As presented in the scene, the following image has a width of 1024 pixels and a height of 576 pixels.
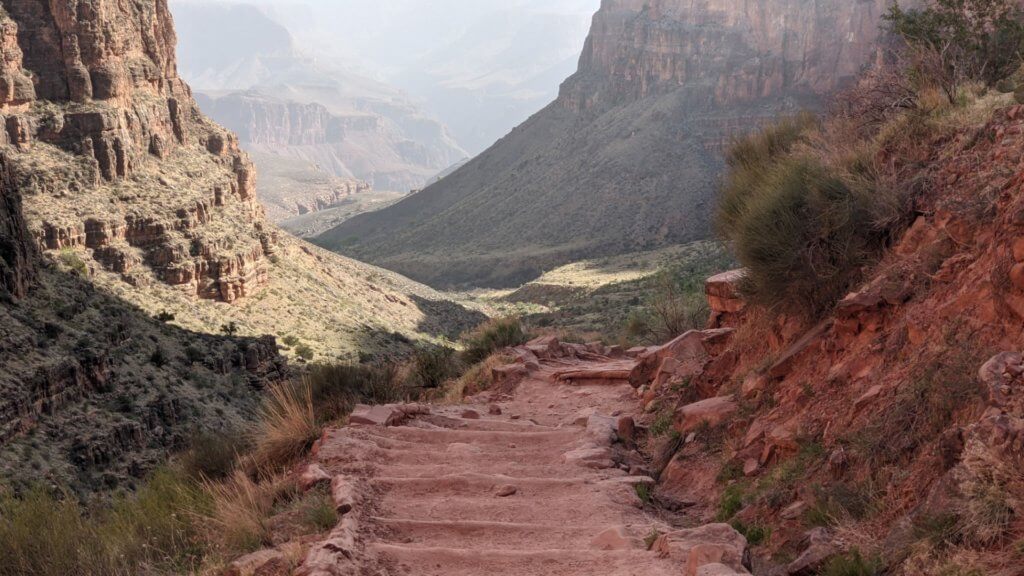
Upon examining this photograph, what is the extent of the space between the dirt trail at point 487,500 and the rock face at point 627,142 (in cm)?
6756

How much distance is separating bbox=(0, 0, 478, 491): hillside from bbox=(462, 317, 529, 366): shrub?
5.87m

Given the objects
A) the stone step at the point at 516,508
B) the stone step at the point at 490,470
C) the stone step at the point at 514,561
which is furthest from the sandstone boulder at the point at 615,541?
the stone step at the point at 490,470

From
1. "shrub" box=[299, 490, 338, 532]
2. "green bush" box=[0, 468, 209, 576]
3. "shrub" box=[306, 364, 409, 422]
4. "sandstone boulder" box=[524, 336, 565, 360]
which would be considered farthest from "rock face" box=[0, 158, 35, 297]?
"shrub" box=[299, 490, 338, 532]

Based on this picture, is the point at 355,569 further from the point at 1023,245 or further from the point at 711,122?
the point at 711,122

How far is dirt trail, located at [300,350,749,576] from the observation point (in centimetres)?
684

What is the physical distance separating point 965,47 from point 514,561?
10659 mm

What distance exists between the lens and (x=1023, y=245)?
6852mm

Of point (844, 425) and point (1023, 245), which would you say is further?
point (844, 425)

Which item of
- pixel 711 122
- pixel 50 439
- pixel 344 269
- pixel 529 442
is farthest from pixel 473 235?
pixel 529 442

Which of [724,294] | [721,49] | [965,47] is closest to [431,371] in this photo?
[724,294]

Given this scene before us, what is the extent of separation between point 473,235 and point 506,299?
31.4m

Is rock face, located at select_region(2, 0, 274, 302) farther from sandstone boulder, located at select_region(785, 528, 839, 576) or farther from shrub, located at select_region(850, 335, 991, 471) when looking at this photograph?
sandstone boulder, located at select_region(785, 528, 839, 576)

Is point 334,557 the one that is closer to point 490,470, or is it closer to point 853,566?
point 490,470

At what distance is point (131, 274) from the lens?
130ft
